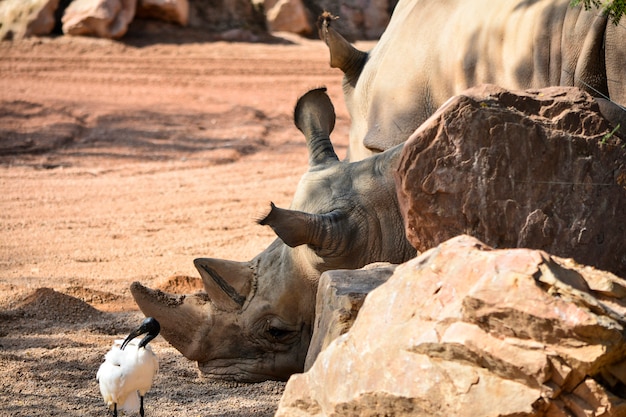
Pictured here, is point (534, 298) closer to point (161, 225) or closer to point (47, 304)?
point (47, 304)

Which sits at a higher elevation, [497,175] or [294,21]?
[497,175]

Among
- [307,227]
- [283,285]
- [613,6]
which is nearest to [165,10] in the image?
[283,285]

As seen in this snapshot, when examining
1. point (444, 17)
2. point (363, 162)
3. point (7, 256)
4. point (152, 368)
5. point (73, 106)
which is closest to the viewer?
point (152, 368)

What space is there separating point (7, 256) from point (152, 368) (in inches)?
206

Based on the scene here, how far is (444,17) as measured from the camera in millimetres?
6898

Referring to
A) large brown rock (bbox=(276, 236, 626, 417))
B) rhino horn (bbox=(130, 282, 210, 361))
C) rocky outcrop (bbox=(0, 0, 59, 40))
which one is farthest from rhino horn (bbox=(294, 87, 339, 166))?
rocky outcrop (bbox=(0, 0, 59, 40))

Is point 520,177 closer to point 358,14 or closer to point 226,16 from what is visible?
point 226,16

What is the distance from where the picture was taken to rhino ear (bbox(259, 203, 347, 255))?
5375 mm

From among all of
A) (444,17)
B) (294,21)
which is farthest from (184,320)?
(294,21)

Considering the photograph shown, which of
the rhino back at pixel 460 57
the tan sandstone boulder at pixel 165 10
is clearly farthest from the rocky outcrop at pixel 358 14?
the rhino back at pixel 460 57

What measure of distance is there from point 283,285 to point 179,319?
59 centimetres

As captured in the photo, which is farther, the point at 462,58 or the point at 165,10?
the point at 165,10

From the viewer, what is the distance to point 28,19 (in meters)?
18.9

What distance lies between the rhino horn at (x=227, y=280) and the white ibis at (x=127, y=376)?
2.86 feet
